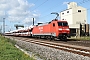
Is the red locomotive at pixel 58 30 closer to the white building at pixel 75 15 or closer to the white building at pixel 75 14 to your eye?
the white building at pixel 75 15

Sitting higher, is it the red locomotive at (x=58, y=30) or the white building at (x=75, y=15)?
the white building at (x=75, y=15)

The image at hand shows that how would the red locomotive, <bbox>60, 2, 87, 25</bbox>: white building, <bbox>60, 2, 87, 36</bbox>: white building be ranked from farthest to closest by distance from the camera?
<bbox>60, 2, 87, 25</bbox>: white building < <bbox>60, 2, 87, 36</bbox>: white building < the red locomotive

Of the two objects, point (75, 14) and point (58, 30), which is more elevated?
point (75, 14)

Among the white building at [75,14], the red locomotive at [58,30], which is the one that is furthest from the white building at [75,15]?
the red locomotive at [58,30]

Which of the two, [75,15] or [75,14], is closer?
[75,14]

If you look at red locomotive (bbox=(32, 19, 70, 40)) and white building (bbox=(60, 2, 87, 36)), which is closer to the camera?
red locomotive (bbox=(32, 19, 70, 40))

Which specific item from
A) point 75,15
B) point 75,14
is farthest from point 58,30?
point 75,15

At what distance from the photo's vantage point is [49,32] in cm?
3456

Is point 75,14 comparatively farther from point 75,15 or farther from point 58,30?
point 58,30

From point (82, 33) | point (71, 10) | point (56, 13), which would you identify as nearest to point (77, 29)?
point (82, 33)

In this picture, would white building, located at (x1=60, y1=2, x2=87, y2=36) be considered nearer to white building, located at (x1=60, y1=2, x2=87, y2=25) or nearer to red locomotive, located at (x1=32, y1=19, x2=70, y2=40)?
white building, located at (x1=60, y1=2, x2=87, y2=25)

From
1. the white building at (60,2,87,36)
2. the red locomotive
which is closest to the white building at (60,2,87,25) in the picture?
the white building at (60,2,87,36)

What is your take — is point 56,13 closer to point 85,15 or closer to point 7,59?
→ point 7,59

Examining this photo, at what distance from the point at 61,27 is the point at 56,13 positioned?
5071 millimetres
